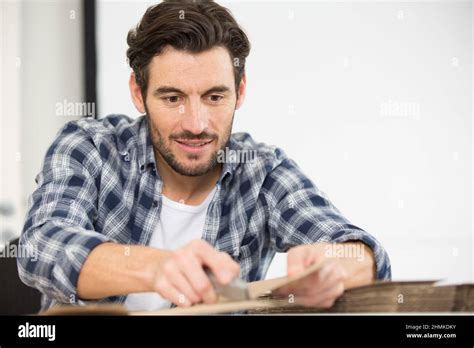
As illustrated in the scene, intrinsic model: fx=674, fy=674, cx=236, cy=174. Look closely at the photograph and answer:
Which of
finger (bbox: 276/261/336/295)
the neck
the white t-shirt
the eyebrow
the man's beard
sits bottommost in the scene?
finger (bbox: 276/261/336/295)

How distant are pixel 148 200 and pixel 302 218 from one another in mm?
320

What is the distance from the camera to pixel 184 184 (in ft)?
4.70

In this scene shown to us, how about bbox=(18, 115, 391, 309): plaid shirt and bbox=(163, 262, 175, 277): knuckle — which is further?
bbox=(18, 115, 391, 309): plaid shirt

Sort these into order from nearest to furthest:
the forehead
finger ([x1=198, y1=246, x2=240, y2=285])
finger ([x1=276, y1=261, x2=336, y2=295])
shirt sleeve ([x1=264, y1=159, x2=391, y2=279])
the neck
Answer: finger ([x1=198, y1=246, x2=240, y2=285]) → finger ([x1=276, y1=261, x2=336, y2=295]) → shirt sleeve ([x1=264, y1=159, x2=391, y2=279]) → the forehead → the neck

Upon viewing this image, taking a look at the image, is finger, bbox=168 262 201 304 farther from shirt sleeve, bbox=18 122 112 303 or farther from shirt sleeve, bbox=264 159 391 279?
shirt sleeve, bbox=264 159 391 279

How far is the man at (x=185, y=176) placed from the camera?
124 cm

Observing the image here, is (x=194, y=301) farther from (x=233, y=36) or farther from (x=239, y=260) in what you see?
(x=233, y=36)

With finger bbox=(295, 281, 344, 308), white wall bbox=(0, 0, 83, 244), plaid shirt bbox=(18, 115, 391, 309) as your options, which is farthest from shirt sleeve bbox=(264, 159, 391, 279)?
white wall bbox=(0, 0, 83, 244)

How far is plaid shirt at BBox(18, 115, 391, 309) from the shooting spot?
1221 millimetres

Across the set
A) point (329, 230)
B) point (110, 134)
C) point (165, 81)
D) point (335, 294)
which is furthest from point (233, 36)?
point (335, 294)

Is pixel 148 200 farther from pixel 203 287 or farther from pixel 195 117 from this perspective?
pixel 203 287

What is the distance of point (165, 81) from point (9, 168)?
0.36m

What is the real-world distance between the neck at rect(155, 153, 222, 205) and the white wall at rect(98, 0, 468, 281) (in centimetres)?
15

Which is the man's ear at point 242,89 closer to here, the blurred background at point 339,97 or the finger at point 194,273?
the blurred background at point 339,97
